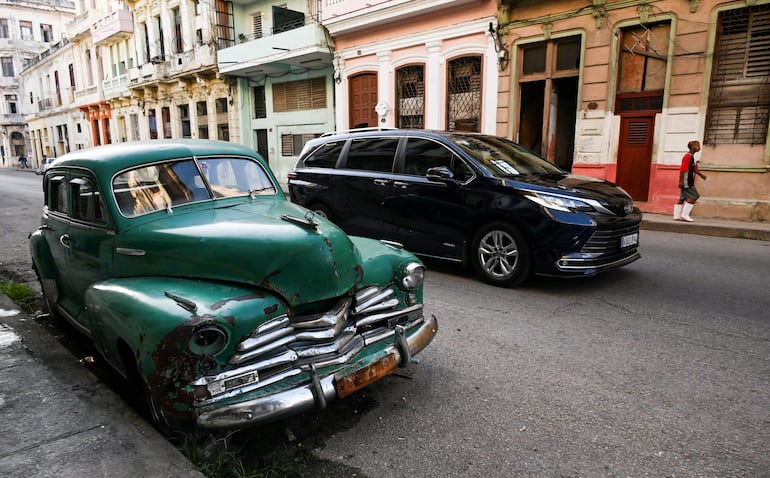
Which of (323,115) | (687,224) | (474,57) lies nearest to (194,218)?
(687,224)

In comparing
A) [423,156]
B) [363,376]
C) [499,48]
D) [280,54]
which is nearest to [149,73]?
→ [280,54]

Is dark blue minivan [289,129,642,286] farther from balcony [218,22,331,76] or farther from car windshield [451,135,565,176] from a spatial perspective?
balcony [218,22,331,76]

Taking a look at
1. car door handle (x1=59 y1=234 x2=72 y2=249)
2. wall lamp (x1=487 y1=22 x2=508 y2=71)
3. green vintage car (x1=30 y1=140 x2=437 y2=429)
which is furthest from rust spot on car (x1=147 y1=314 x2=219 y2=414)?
wall lamp (x1=487 y1=22 x2=508 y2=71)

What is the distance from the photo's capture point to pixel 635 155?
1248 centimetres

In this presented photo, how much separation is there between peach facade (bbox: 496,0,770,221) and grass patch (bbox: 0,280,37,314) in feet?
39.6

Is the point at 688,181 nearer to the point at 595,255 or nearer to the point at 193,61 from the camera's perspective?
the point at 595,255

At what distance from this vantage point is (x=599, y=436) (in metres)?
2.90

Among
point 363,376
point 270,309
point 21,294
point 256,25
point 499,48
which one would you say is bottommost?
point 21,294

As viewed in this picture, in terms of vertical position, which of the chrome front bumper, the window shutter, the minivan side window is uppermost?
the window shutter

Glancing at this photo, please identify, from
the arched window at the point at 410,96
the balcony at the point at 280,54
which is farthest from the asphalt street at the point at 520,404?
the balcony at the point at 280,54

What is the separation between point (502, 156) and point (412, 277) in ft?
12.0

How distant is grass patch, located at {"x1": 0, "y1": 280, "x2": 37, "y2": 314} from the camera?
5518 mm

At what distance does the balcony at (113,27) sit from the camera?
102 ft

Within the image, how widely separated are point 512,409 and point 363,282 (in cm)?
126
